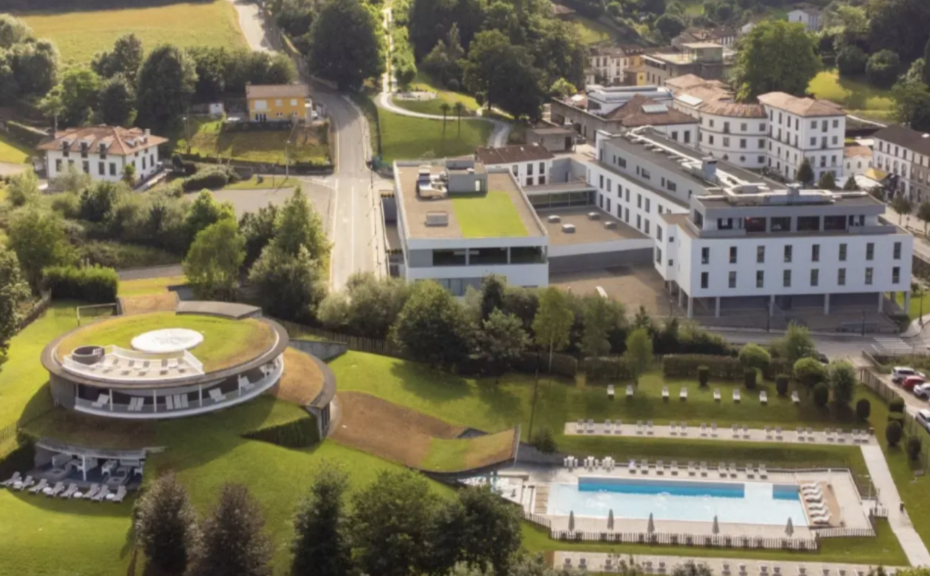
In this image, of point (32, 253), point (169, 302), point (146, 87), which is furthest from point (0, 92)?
point (169, 302)

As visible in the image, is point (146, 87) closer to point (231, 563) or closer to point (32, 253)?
point (32, 253)

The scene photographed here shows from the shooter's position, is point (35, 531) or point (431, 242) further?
point (431, 242)

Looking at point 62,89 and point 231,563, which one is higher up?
point 62,89

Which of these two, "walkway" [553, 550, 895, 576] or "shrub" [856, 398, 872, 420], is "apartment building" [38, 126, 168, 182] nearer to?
"shrub" [856, 398, 872, 420]

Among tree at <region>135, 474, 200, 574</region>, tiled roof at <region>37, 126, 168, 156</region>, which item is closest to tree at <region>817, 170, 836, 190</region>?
tiled roof at <region>37, 126, 168, 156</region>

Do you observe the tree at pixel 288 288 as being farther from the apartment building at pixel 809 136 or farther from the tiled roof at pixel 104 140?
the apartment building at pixel 809 136
